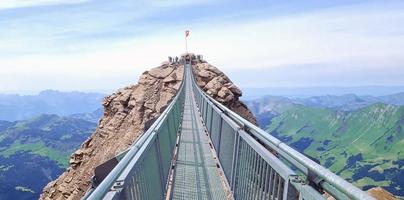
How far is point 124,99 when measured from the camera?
172 feet

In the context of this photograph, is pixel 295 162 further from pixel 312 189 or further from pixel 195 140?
pixel 195 140

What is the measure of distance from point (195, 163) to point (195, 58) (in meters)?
56.6

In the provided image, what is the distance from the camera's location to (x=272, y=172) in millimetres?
6426

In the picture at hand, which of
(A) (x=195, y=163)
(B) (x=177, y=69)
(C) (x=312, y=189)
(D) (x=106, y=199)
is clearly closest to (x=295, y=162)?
(C) (x=312, y=189)

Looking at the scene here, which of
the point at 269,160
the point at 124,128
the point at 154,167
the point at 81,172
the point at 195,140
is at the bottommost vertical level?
the point at 81,172

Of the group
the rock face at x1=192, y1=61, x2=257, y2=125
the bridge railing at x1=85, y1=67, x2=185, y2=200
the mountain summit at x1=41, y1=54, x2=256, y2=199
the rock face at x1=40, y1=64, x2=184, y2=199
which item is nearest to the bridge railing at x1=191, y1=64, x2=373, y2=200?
the bridge railing at x1=85, y1=67, x2=185, y2=200

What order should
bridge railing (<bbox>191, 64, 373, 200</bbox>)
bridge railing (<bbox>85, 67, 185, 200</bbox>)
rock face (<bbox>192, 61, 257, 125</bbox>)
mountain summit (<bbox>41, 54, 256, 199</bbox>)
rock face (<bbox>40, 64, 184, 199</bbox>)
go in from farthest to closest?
rock face (<bbox>192, 61, 257, 125</bbox>)
mountain summit (<bbox>41, 54, 256, 199</bbox>)
rock face (<bbox>40, 64, 184, 199</bbox>)
bridge railing (<bbox>85, 67, 185, 200</bbox>)
bridge railing (<bbox>191, 64, 373, 200</bbox>)

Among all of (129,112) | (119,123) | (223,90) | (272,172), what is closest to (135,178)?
(272,172)

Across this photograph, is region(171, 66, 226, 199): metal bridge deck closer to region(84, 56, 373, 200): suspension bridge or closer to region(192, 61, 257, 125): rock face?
region(84, 56, 373, 200): suspension bridge

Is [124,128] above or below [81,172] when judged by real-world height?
above

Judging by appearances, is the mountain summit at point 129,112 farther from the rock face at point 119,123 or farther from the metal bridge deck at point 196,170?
the metal bridge deck at point 196,170

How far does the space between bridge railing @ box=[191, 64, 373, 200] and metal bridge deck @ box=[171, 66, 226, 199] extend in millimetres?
585

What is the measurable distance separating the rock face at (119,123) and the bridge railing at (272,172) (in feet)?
93.4

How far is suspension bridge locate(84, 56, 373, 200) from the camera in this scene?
15.0 ft
